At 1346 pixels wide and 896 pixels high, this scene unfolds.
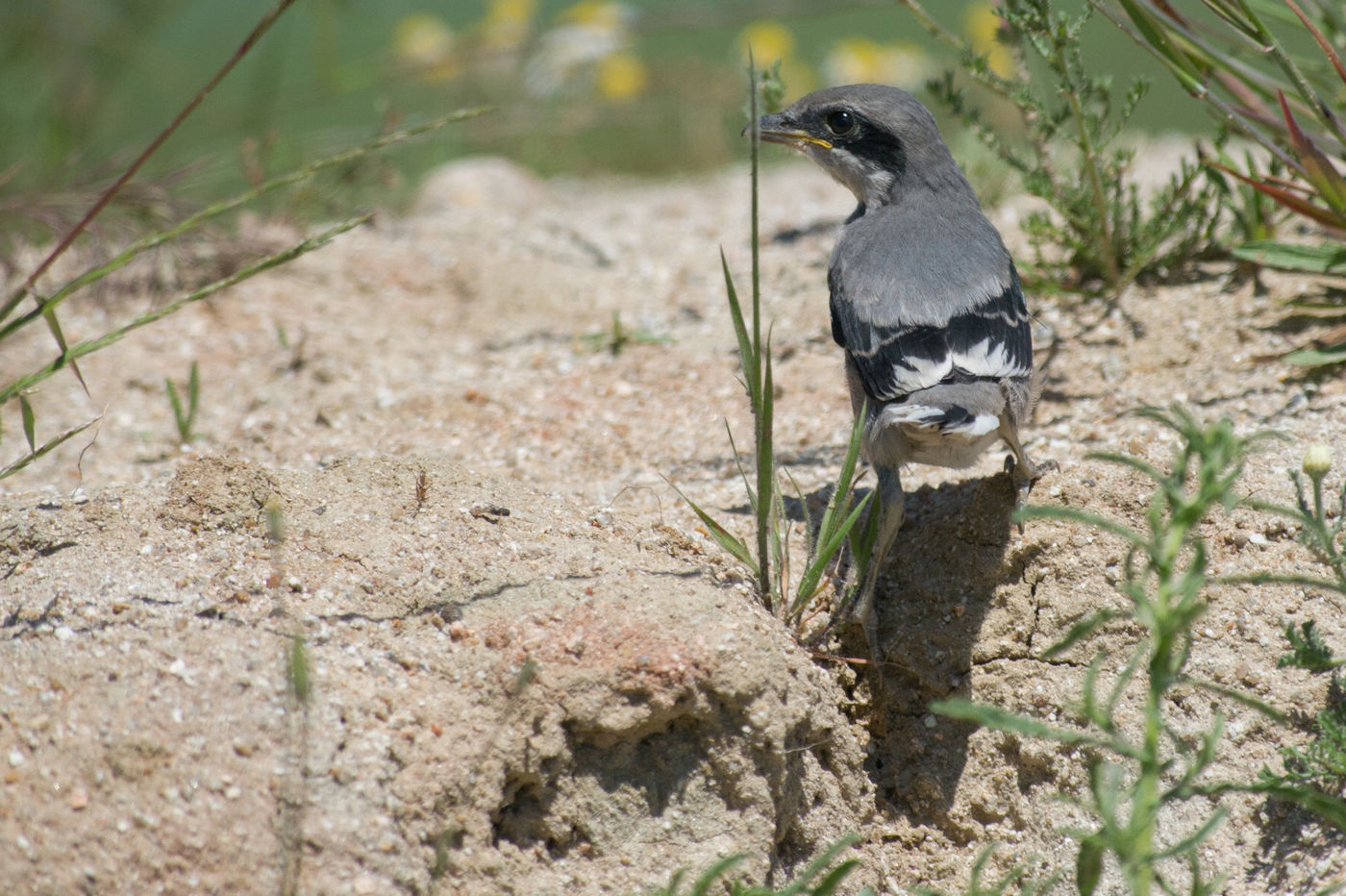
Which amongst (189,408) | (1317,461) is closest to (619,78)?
(189,408)

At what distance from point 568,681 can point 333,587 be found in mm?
630

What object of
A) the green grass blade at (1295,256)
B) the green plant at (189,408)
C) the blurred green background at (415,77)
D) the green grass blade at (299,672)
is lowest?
the green grass blade at (299,672)

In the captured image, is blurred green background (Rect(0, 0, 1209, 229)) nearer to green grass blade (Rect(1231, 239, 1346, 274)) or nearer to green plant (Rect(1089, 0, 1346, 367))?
green plant (Rect(1089, 0, 1346, 367))

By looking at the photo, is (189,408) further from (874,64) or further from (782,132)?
(874,64)

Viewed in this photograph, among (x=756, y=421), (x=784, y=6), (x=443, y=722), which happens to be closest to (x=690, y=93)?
(x=784, y=6)

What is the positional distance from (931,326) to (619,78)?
543cm

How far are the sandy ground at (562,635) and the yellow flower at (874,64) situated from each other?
396 centimetres

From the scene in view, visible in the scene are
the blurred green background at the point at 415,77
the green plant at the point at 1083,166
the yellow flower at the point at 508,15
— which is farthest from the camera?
the yellow flower at the point at 508,15

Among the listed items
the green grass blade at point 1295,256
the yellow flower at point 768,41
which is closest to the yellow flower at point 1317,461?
the green grass blade at point 1295,256

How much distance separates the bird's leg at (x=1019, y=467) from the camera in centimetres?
325

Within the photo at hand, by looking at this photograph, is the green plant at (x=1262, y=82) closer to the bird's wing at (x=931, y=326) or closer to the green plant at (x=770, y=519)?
the bird's wing at (x=931, y=326)

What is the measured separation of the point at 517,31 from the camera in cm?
640

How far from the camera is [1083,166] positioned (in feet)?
14.2

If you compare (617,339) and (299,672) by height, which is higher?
(617,339)
